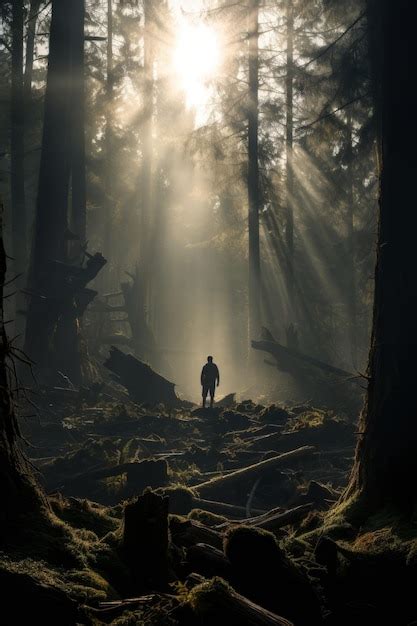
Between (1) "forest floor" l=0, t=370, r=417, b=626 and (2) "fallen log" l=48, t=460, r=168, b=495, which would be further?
(2) "fallen log" l=48, t=460, r=168, b=495

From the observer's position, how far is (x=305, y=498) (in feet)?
31.2

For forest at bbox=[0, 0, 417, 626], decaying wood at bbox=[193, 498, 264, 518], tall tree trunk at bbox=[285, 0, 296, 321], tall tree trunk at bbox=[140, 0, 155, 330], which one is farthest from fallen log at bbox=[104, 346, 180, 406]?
tall tree trunk at bbox=[140, 0, 155, 330]

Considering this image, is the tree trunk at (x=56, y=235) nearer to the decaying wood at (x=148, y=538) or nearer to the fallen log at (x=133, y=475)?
the fallen log at (x=133, y=475)

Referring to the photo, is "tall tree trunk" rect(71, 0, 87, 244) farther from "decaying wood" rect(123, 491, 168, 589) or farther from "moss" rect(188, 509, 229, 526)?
"decaying wood" rect(123, 491, 168, 589)

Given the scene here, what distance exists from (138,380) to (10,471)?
1585 cm

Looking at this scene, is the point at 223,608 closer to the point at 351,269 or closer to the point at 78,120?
the point at 78,120

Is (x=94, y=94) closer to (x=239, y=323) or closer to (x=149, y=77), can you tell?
(x=149, y=77)

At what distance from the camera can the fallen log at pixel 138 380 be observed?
20.8 m

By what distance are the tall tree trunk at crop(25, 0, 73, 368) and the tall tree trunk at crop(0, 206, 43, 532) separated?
578 inches

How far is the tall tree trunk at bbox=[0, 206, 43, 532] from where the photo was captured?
4.94 metres

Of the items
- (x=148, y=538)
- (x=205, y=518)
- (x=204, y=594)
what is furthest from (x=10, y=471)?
(x=205, y=518)

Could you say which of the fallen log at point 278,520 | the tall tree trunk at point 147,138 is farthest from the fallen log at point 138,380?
the tall tree trunk at point 147,138

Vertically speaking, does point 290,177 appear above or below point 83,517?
above

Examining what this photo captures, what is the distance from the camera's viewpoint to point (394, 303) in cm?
749
